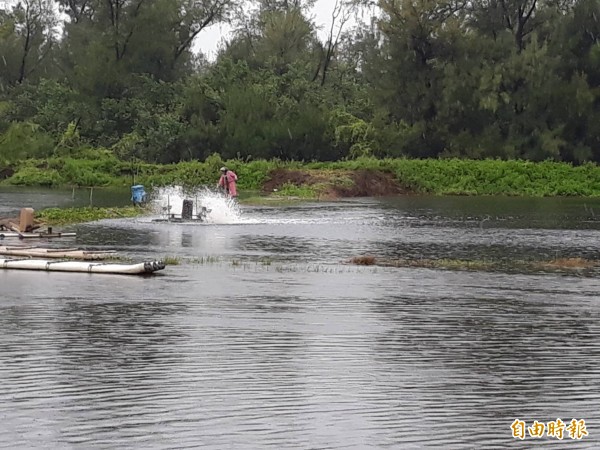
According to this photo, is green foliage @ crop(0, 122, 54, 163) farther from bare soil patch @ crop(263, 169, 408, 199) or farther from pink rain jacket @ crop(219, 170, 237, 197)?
pink rain jacket @ crop(219, 170, 237, 197)

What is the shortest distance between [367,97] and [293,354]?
6085cm

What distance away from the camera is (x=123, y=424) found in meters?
10.1

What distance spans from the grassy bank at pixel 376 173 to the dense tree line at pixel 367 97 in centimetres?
273

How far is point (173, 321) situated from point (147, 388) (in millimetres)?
4275

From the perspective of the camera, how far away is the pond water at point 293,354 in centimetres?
1012

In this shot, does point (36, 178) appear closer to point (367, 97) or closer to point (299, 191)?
point (299, 191)

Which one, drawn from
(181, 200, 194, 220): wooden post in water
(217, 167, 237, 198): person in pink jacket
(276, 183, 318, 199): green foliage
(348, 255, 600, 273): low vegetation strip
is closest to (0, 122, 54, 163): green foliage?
(276, 183, 318, 199): green foliage

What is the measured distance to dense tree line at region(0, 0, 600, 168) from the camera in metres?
65.2

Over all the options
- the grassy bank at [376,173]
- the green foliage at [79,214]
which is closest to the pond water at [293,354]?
the green foliage at [79,214]

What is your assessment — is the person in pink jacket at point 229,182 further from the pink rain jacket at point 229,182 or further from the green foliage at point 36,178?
the green foliage at point 36,178

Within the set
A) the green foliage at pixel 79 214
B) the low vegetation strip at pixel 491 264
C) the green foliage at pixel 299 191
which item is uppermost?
the green foliage at pixel 299 191

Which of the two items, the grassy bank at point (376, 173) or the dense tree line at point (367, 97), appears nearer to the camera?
the grassy bank at point (376, 173)

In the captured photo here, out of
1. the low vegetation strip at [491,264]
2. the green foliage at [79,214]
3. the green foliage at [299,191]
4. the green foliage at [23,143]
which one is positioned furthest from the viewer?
the green foliage at [23,143]

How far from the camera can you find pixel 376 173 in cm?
6122
